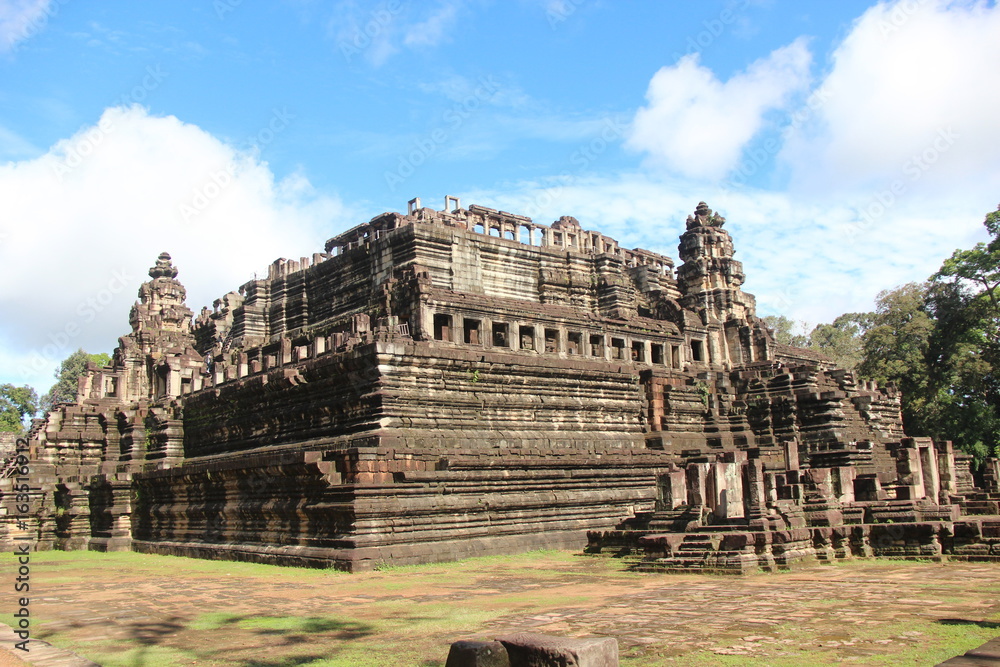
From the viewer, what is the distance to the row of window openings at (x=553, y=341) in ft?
89.7

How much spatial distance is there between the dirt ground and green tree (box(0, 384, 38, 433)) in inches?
2734

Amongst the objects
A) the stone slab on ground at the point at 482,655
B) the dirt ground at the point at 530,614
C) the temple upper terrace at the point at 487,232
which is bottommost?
the dirt ground at the point at 530,614

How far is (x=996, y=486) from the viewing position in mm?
30578

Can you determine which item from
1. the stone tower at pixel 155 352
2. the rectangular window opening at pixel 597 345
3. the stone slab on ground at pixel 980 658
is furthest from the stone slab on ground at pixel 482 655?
the stone tower at pixel 155 352

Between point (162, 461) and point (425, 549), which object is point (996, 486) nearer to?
point (425, 549)

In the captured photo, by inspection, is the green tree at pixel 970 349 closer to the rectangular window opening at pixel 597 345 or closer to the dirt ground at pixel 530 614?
the rectangular window opening at pixel 597 345

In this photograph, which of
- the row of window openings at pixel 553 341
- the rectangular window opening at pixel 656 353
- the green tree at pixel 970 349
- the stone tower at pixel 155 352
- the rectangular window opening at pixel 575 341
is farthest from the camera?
the green tree at pixel 970 349

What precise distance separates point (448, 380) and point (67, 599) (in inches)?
418

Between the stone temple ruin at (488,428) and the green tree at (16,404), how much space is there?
4365 cm

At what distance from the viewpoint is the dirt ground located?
8.21 meters

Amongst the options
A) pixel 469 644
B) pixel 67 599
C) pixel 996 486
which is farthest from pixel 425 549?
pixel 996 486

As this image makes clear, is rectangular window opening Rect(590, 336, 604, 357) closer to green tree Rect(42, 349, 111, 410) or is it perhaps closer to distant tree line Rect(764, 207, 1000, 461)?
distant tree line Rect(764, 207, 1000, 461)

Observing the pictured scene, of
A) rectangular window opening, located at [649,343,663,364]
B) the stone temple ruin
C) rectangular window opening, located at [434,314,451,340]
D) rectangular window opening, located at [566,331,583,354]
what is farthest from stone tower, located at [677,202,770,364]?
rectangular window opening, located at [434,314,451,340]

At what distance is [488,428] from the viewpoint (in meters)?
22.9
